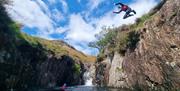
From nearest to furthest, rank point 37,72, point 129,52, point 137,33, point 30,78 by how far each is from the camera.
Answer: point 137,33, point 129,52, point 30,78, point 37,72

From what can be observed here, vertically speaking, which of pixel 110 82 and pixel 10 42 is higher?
pixel 10 42

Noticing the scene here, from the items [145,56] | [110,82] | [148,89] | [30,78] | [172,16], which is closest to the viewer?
[172,16]

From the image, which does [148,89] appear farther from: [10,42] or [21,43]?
[21,43]

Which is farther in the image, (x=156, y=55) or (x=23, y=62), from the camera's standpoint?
(x=23, y=62)

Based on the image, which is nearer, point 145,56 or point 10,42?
point 145,56

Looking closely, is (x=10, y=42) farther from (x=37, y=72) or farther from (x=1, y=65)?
(x=37, y=72)

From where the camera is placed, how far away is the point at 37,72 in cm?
9656

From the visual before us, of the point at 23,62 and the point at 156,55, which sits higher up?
the point at 23,62

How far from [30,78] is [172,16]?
5305 cm

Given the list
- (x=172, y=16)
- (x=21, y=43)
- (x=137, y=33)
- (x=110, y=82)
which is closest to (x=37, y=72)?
(x=21, y=43)

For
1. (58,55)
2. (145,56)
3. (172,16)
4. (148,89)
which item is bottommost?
(148,89)

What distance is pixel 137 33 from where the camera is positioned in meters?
63.9

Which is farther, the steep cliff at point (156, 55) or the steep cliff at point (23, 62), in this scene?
the steep cliff at point (23, 62)

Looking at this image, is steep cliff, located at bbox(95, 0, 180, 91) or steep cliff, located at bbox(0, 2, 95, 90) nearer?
steep cliff, located at bbox(95, 0, 180, 91)
